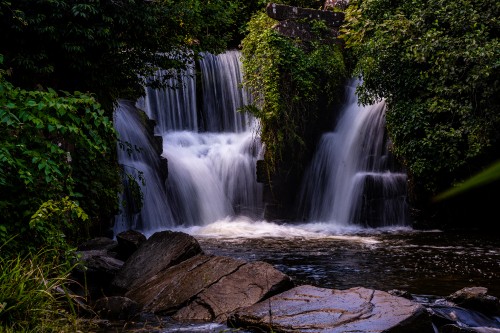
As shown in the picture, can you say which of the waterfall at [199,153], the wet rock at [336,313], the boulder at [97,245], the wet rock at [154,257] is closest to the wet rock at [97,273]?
the wet rock at [154,257]

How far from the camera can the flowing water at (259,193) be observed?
948 centimetres

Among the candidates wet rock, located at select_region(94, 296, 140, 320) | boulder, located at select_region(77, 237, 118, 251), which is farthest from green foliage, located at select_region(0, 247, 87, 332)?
boulder, located at select_region(77, 237, 118, 251)

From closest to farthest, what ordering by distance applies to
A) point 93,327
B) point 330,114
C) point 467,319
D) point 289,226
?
1. point 93,327
2. point 467,319
3. point 289,226
4. point 330,114

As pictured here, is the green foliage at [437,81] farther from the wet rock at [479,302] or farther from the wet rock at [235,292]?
the wet rock at [235,292]

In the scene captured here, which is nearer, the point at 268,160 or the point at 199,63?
the point at 268,160

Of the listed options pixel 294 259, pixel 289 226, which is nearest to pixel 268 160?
pixel 289 226

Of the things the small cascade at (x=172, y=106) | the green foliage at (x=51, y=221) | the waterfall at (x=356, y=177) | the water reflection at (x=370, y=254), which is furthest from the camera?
the small cascade at (x=172, y=106)

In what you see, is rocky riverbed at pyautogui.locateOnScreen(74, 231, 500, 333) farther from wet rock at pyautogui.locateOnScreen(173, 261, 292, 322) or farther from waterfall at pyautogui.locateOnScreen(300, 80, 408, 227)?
waterfall at pyautogui.locateOnScreen(300, 80, 408, 227)

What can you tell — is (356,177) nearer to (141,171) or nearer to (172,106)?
(141,171)

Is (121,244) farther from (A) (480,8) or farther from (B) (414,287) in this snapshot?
(A) (480,8)

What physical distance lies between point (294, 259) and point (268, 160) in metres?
6.05

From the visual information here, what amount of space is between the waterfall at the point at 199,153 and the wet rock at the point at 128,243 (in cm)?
357

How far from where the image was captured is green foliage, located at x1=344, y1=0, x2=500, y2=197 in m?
11.0

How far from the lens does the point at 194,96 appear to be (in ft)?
56.6
